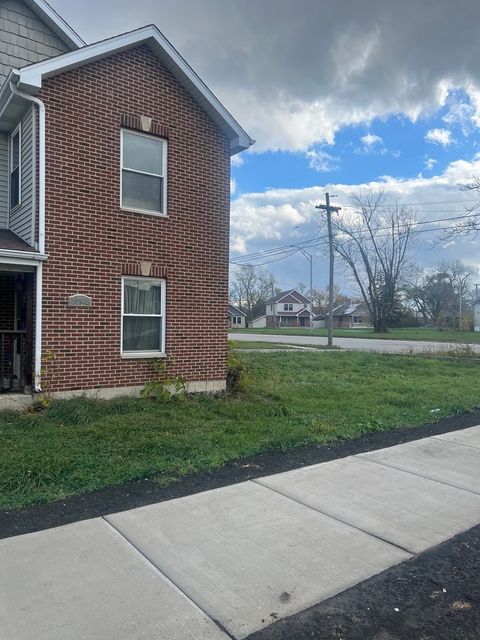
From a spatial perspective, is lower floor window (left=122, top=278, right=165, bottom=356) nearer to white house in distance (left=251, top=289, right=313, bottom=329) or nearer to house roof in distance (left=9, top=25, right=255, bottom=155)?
house roof in distance (left=9, top=25, right=255, bottom=155)

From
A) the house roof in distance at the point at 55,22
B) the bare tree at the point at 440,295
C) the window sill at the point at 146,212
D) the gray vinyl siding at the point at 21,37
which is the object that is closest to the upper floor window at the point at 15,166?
the gray vinyl siding at the point at 21,37

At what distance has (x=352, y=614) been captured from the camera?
9.69 ft

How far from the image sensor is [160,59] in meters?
9.48

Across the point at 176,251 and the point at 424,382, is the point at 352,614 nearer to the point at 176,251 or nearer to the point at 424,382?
the point at 176,251

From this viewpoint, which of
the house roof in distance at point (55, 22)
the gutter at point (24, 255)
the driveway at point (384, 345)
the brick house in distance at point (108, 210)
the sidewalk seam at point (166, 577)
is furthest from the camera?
the driveway at point (384, 345)

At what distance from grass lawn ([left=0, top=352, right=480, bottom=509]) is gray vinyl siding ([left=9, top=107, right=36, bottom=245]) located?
304cm

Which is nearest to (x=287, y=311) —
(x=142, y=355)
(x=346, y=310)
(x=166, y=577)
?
(x=346, y=310)

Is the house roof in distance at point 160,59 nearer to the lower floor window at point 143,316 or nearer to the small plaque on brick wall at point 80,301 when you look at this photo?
the small plaque on brick wall at point 80,301

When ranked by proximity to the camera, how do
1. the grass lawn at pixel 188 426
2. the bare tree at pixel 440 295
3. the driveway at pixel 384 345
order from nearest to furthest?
the grass lawn at pixel 188 426
the driveway at pixel 384 345
the bare tree at pixel 440 295

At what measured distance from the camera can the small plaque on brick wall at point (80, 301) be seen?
27.4ft

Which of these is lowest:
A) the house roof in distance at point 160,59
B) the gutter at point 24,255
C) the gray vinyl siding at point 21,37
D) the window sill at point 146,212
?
the gutter at point 24,255

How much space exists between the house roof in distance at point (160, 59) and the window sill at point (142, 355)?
4.48 meters

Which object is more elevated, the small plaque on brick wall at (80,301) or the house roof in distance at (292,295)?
the house roof in distance at (292,295)

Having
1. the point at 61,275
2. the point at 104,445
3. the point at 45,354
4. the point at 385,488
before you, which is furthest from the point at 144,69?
the point at 385,488
